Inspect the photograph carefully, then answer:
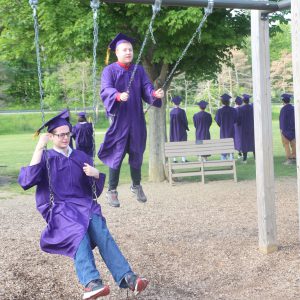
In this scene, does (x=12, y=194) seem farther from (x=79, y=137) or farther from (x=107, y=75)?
(x=107, y=75)

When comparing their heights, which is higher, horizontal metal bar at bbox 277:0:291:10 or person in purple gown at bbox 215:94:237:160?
horizontal metal bar at bbox 277:0:291:10

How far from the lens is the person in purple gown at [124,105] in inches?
240

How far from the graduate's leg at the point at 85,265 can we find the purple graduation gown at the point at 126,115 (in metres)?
1.43

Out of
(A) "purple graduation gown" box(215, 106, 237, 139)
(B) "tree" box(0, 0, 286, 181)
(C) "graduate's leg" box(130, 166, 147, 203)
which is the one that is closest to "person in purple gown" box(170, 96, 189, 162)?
(A) "purple graduation gown" box(215, 106, 237, 139)

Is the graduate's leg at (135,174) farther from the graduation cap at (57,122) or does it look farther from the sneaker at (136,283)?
the sneaker at (136,283)

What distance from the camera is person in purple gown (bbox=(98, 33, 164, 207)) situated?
20.0 feet

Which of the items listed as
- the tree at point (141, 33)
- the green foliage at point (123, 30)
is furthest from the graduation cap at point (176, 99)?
the tree at point (141, 33)

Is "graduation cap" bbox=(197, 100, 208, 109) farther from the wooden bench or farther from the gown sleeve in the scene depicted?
the gown sleeve

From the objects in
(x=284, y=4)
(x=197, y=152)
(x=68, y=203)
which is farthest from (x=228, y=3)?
(x=197, y=152)

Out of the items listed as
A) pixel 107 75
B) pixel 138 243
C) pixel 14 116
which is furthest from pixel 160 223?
pixel 14 116

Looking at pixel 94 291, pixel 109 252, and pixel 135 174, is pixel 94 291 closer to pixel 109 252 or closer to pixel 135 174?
pixel 109 252

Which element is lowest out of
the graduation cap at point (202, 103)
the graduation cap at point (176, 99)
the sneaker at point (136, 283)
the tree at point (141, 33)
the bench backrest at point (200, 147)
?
the sneaker at point (136, 283)

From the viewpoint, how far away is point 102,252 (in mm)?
5301

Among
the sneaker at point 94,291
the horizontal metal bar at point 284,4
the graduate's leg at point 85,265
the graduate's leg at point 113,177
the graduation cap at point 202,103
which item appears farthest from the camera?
the graduation cap at point 202,103
